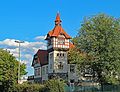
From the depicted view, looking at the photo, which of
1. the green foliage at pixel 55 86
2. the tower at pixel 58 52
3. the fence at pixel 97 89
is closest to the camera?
the green foliage at pixel 55 86

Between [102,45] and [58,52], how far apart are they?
831 inches

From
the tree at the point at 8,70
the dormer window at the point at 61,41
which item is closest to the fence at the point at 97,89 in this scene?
the tree at the point at 8,70

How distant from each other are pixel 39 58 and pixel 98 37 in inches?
1209

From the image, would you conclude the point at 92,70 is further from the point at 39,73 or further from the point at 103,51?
the point at 39,73

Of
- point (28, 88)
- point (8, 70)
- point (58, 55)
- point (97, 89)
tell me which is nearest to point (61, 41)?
point (58, 55)

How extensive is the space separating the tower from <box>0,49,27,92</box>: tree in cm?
881

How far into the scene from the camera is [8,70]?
230 ft

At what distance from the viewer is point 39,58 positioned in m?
89.4

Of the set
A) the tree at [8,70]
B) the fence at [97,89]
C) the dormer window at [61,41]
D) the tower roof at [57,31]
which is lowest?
the fence at [97,89]

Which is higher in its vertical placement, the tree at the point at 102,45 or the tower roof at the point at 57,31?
the tower roof at the point at 57,31

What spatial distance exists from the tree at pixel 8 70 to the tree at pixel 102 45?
47.9 ft

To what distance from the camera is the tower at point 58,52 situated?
78562 millimetres

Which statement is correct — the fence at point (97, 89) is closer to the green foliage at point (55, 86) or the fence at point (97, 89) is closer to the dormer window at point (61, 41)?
the green foliage at point (55, 86)

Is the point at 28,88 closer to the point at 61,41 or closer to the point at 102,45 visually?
the point at 102,45
